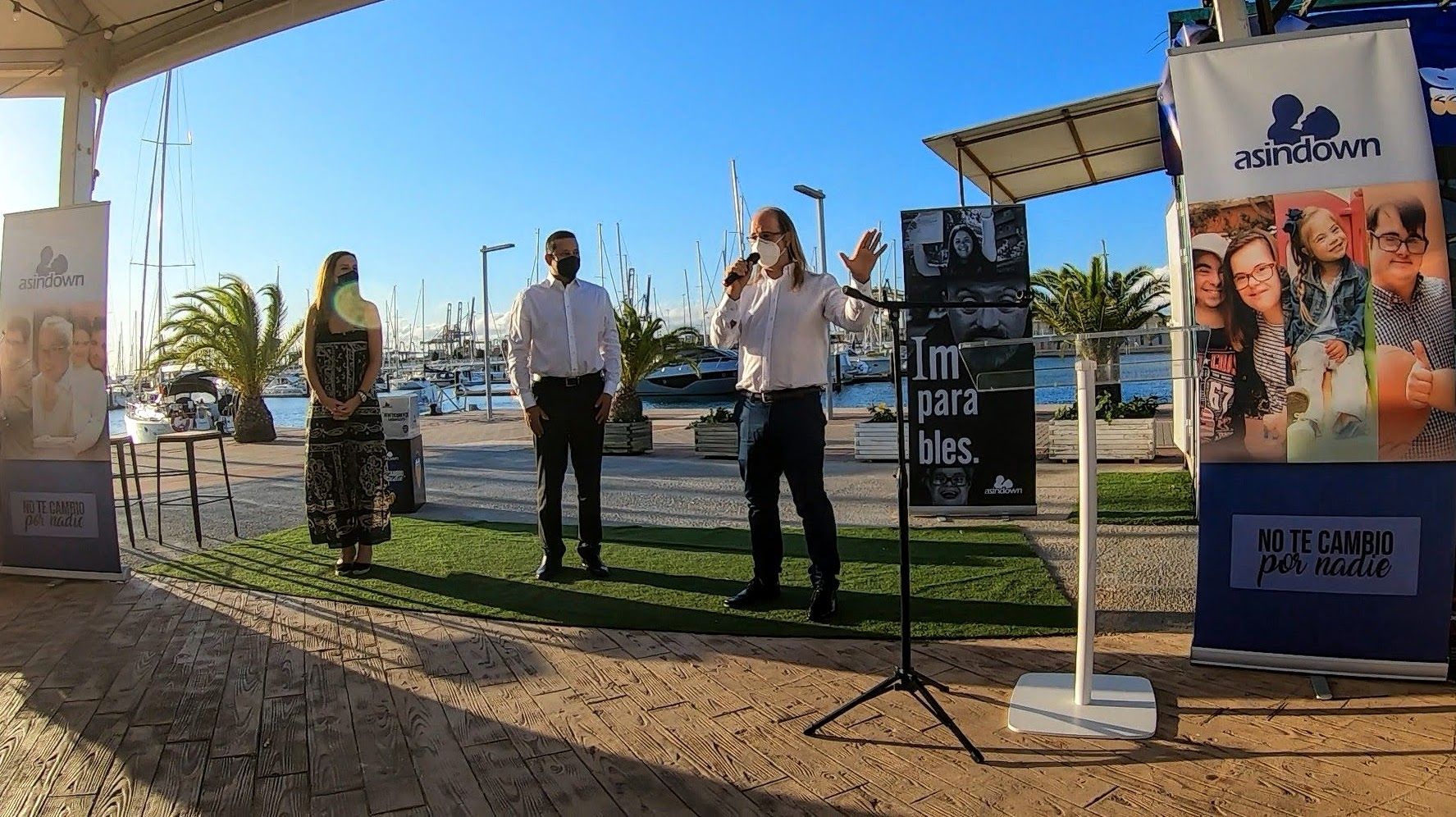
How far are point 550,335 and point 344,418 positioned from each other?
1.42 metres

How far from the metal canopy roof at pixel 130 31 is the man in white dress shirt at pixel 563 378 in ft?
7.66

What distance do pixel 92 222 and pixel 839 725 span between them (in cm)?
548

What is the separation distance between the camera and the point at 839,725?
3.09m

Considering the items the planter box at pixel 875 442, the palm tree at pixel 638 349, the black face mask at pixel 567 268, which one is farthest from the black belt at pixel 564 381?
the palm tree at pixel 638 349

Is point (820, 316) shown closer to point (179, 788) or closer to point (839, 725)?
point (839, 725)

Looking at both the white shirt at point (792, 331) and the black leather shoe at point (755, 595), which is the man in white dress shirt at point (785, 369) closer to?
the white shirt at point (792, 331)

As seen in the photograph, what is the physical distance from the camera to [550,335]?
518cm

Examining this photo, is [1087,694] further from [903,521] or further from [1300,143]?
[1300,143]

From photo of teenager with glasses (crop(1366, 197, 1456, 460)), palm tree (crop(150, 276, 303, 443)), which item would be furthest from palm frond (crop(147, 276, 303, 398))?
photo of teenager with glasses (crop(1366, 197, 1456, 460))

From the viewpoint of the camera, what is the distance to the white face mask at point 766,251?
4.11 metres

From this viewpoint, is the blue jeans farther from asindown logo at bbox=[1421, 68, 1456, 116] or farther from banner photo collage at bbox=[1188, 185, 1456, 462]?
asindown logo at bbox=[1421, 68, 1456, 116]

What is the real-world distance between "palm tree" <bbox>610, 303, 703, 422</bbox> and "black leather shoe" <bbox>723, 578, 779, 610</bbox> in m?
8.63

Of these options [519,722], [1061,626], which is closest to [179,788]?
[519,722]

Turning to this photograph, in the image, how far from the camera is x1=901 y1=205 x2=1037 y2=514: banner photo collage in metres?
6.38
